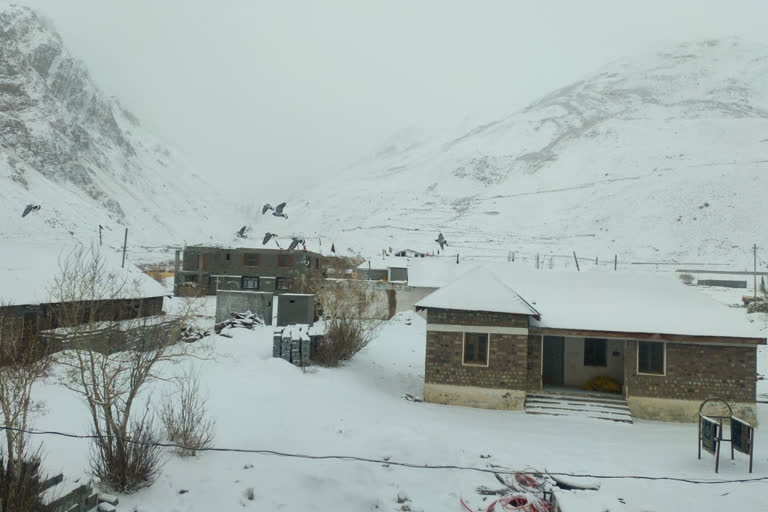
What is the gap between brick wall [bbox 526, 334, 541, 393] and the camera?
725 inches

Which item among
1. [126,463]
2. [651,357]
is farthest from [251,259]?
[126,463]

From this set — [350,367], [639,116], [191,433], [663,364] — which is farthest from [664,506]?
[639,116]

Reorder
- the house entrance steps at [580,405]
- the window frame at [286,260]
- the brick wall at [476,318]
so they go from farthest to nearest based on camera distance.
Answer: the window frame at [286,260] → the brick wall at [476,318] → the house entrance steps at [580,405]

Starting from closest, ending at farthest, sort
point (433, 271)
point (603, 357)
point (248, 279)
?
point (603, 357) → point (433, 271) → point (248, 279)

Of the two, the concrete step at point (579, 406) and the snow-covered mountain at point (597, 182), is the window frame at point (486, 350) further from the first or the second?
the snow-covered mountain at point (597, 182)

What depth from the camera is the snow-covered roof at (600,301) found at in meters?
17.5

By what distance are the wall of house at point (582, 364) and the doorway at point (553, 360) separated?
0.16 meters

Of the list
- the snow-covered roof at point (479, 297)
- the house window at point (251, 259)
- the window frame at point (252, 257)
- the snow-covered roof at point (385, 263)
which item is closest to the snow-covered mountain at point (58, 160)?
the window frame at point (252, 257)

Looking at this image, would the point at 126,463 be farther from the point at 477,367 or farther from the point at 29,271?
the point at 29,271

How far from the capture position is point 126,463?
30.3 feet

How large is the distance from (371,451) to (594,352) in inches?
478

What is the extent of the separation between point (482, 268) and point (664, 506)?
10851 mm

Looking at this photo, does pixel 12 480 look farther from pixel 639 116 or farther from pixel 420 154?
pixel 420 154

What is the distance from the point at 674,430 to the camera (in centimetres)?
1634
